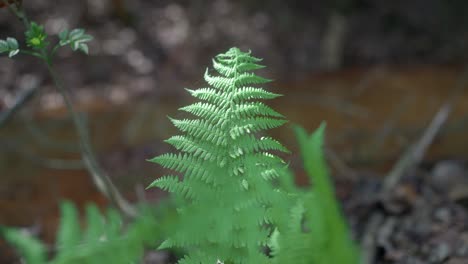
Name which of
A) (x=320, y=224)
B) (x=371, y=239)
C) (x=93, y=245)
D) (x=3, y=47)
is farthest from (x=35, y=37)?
(x=371, y=239)

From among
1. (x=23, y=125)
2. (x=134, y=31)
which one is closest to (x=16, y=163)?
(x=23, y=125)

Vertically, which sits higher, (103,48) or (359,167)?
(103,48)

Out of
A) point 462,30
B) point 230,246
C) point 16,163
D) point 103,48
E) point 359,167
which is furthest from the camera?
point 103,48

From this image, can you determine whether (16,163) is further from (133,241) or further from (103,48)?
(133,241)

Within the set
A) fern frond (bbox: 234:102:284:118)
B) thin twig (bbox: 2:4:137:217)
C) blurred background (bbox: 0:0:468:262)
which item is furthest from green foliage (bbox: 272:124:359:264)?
blurred background (bbox: 0:0:468:262)

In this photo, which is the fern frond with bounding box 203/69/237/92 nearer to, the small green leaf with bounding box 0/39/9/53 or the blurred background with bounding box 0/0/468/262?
the small green leaf with bounding box 0/39/9/53
